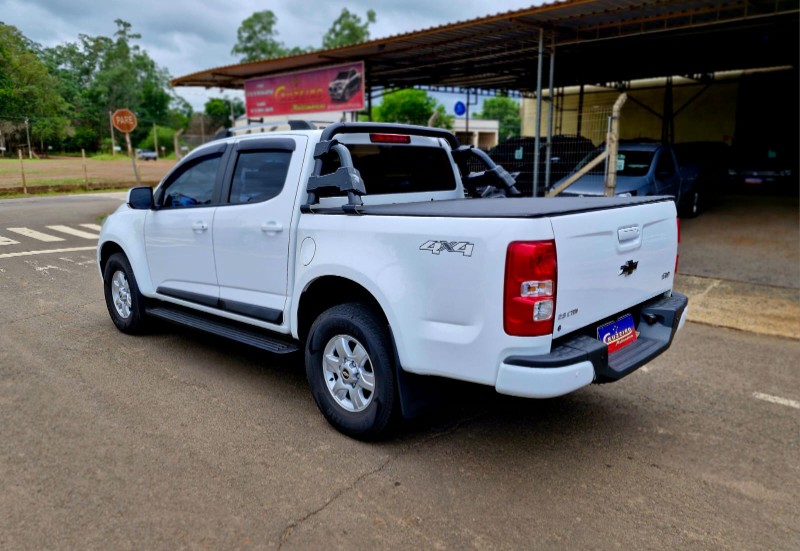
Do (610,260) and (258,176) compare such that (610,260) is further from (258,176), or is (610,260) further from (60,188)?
(60,188)

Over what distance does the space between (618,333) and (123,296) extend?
4.54m

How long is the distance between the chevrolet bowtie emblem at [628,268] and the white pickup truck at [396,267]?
0.04ft

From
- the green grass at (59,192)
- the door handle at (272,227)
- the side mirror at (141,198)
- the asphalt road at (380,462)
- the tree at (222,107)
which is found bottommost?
the asphalt road at (380,462)

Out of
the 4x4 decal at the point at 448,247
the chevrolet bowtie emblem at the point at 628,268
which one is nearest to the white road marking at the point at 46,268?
the 4x4 decal at the point at 448,247

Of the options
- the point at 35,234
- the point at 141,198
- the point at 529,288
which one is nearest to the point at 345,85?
the point at 35,234

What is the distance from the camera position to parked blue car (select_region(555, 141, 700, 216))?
35.2 feet

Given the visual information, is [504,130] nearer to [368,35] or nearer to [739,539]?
[368,35]

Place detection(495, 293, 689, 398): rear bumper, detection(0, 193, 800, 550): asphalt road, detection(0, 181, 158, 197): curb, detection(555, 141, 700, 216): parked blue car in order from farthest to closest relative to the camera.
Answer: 1. detection(0, 181, 158, 197): curb
2. detection(555, 141, 700, 216): parked blue car
3. detection(495, 293, 689, 398): rear bumper
4. detection(0, 193, 800, 550): asphalt road

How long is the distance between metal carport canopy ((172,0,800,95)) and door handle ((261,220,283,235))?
6.81m

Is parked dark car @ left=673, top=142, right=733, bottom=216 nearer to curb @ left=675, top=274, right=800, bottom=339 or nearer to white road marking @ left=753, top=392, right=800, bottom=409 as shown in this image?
curb @ left=675, top=274, right=800, bottom=339

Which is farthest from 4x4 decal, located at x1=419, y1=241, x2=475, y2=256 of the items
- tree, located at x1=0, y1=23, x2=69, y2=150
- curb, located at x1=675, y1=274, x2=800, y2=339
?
tree, located at x1=0, y1=23, x2=69, y2=150

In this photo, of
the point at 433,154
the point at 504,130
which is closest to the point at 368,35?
the point at 504,130

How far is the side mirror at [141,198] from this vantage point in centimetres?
530

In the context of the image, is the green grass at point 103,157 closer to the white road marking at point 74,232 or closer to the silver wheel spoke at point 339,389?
the white road marking at point 74,232
